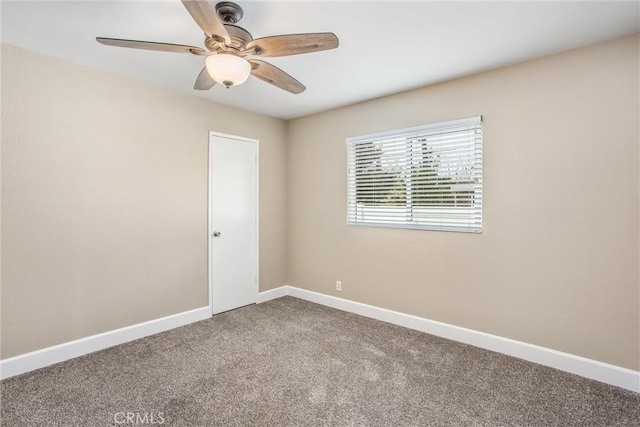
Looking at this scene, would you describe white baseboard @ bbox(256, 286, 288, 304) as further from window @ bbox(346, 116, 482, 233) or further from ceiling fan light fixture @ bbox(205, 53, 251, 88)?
ceiling fan light fixture @ bbox(205, 53, 251, 88)

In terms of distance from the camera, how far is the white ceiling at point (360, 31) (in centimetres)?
191

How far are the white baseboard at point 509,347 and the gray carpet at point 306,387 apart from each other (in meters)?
0.07

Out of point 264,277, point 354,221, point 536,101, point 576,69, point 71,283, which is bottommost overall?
point 264,277

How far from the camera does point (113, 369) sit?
8.19 ft

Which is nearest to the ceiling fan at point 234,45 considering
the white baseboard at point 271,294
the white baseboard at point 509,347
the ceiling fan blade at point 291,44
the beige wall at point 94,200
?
the ceiling fan blade at point 291,44

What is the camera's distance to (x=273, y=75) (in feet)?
7.26

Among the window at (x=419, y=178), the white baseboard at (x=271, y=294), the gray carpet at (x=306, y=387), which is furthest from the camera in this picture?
the white baseboard at (x=271, y=294)

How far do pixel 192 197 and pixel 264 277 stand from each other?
1.45 metres

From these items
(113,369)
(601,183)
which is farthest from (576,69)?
(113,369)

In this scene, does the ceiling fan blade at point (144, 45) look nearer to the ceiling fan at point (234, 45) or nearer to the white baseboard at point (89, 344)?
the ceiling fan at point (234, 45)

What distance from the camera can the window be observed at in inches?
115

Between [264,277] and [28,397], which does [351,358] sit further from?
[28,397]

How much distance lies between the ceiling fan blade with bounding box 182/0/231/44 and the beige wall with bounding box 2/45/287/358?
1793mm

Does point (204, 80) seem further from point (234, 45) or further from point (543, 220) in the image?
point (543, 220)
